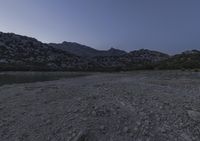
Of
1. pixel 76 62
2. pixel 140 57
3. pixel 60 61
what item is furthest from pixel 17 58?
pixel 140 57

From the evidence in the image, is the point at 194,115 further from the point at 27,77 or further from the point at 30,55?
the point at 30,55

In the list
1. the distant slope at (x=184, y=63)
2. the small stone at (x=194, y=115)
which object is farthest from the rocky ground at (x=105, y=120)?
the distant slope at (x=184, y=63)

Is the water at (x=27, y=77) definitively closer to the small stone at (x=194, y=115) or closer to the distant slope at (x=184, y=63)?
the small stone at (x=194, y=115)

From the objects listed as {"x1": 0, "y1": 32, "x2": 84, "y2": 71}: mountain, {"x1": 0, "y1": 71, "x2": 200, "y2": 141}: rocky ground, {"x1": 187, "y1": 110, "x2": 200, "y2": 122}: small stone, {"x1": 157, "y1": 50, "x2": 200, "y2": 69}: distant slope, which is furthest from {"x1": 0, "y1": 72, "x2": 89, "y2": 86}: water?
{"x1": 0, "y1": 32, "x2": 84, "y2": 71}: mountain

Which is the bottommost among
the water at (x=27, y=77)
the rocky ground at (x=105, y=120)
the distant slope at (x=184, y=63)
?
the water at (x=27, y=77)

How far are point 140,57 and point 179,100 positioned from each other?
19023 cm

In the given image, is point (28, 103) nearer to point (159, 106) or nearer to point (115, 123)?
point (115, 123)

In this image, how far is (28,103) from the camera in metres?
12.9

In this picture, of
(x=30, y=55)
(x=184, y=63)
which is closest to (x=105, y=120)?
(x=184, y=63)

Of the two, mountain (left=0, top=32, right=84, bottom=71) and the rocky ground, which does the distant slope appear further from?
the rocky ground

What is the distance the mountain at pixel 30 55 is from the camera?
13912 cm

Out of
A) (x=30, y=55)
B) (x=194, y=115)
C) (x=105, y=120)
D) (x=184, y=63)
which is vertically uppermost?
(x=30, y=55)

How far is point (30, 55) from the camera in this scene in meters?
158

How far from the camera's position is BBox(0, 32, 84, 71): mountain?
5477 inches
